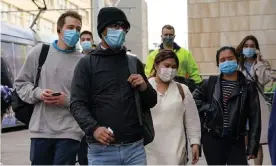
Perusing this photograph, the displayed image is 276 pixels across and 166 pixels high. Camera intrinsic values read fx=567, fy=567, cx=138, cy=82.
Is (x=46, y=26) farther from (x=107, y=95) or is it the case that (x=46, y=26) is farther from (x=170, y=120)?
(x=107, y=95)

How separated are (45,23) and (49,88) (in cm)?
4905

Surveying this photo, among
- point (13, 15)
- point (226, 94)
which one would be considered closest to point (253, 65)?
point (226, 94)

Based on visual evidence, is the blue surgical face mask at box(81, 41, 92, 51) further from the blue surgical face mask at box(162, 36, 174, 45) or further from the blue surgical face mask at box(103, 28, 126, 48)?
the blue surgical face mask at box(103, 28, 126, 48)

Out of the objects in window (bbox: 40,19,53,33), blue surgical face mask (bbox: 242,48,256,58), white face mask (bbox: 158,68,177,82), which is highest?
window (bbox: 40,19,53,33)

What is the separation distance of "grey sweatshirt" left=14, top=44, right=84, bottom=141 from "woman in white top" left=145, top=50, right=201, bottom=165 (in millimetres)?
651

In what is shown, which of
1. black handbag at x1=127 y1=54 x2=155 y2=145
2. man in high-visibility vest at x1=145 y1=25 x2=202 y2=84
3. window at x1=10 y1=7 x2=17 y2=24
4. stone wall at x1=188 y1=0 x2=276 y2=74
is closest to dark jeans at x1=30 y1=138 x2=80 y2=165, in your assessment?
black handbag at x1=127 y1=54 x2=155 y2=145

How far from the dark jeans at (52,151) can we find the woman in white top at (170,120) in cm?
64

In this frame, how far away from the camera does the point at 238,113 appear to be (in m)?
5.31

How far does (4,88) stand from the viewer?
5.05 m

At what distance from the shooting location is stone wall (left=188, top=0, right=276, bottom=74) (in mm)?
16000

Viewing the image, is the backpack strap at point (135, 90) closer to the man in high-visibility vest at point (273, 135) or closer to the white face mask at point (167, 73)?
the white face mask at point (167, 73)

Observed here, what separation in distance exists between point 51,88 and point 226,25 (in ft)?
40.2

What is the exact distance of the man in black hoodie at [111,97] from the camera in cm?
376

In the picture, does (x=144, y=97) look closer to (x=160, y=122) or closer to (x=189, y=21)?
(x=160, y=122)
